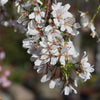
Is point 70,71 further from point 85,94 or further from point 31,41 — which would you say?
point 85,94

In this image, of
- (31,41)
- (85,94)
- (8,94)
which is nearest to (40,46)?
(31,41)

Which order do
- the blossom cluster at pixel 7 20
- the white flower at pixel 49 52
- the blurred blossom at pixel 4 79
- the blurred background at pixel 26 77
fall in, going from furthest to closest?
the blurred background at pixel 26 77
the blurred blossom at pixel 4 79
the blossom cluster at pixel 7 20
the white flower at pixel 49 52

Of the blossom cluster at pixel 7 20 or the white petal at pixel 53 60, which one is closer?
the white petal at pixel 53 60

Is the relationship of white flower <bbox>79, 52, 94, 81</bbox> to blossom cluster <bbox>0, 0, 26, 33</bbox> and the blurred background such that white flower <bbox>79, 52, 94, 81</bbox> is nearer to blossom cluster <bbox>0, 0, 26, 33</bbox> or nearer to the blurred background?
blossom cluster <bbox>0, 0, 26, 33</bbox>

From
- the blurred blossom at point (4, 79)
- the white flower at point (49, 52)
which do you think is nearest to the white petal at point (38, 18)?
the white flower at point (49, 52)

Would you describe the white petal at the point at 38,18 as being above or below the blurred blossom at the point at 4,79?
below

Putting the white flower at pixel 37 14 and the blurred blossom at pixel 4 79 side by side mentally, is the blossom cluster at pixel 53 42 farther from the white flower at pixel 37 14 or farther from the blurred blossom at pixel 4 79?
the blurred blossom at pixel 4 79

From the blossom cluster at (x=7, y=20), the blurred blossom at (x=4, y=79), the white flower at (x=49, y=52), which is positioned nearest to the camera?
the white flower at (x=49, y=52)

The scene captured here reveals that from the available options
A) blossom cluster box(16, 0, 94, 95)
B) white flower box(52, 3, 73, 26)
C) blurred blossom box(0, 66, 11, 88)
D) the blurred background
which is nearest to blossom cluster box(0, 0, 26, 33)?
blossom cluster box(16, 0, 94, 95)

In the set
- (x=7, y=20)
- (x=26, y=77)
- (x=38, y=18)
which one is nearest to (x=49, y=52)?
(x=38, y=18)
